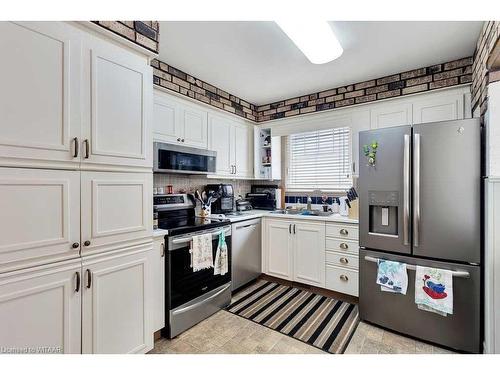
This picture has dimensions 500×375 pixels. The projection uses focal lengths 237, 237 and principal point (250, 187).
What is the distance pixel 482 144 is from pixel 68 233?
271cm

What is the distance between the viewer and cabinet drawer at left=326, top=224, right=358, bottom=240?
2439 millimetres

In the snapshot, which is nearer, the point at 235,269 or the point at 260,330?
the point at 260,330

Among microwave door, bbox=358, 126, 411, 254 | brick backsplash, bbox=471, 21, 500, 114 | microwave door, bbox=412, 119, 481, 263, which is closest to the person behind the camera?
brick backsplash, bbox=471, 21, 500, 114

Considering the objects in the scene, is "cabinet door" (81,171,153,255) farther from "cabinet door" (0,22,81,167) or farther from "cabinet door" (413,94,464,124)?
"cabinet door" (413,94,464,124)

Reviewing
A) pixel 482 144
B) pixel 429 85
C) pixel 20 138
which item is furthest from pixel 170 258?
pixel 429 85

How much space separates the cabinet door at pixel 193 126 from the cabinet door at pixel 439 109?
2270mm

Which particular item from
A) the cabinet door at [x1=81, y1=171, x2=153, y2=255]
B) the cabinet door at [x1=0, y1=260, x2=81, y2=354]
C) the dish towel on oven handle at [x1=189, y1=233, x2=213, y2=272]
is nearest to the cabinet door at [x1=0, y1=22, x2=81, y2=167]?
the cabinet door at [x1=81, y1=171, x2=153, y2=255]

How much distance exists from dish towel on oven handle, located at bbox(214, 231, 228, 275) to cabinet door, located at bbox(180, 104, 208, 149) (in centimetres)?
107

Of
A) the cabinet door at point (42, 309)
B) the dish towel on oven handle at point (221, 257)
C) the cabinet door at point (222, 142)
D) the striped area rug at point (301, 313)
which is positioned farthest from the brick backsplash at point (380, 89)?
the cabinet door at point (42, 309)

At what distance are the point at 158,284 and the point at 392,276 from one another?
188 centimetres

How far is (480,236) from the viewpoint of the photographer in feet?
5.56

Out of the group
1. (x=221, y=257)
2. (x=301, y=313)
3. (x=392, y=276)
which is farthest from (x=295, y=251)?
(x=392, y=276)

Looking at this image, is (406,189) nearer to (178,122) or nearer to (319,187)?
(319,187)

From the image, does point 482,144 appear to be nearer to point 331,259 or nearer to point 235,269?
point 331,259
